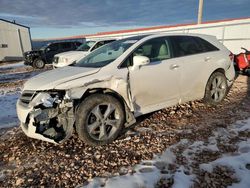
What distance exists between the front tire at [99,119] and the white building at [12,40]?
2302cm

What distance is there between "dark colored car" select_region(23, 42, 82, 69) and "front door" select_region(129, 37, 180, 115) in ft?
42.7

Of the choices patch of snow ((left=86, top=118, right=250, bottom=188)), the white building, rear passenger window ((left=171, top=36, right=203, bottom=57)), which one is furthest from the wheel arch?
the white building

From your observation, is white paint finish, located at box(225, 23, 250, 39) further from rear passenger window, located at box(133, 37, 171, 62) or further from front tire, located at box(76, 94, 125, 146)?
front tire, located at box(76, 94, 125, 146)

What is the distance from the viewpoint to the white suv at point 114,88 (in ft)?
11.5

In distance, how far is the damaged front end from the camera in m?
3.46

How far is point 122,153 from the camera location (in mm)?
3559

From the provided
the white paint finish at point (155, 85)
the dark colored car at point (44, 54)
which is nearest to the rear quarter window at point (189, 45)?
the white paint finish at point (155, 85)

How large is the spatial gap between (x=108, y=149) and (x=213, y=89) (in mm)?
3031

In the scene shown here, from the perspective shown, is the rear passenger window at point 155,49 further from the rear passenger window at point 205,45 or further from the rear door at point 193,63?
the rear passenger window at point 205,45

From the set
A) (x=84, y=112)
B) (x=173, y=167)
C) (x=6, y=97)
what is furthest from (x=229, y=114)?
(x=6, y=97)

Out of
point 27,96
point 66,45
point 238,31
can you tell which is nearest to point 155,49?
point 27,96

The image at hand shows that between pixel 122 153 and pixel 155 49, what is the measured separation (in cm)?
210

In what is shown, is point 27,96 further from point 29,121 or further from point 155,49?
point 155,49

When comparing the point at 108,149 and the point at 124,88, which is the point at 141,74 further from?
the point at 108,149
